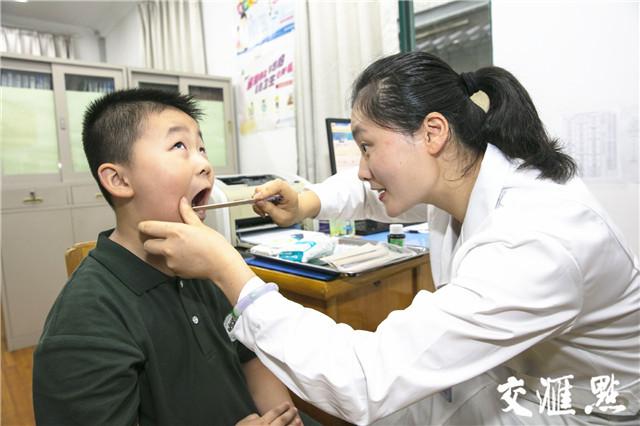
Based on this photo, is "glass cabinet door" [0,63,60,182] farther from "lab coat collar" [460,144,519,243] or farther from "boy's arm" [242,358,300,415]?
"lab coat collar" [460,144,519,243]

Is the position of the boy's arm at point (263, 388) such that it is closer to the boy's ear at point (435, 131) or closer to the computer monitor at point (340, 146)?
the boy's ear at point (435, 131)

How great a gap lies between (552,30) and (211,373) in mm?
1578

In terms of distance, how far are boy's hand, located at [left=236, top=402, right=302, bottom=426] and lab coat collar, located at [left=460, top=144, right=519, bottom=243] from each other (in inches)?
20.7

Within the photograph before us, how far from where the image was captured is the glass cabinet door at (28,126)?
2.52 metres

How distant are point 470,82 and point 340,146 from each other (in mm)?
936

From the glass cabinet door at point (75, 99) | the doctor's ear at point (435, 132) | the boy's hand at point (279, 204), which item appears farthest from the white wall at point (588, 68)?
the glass cabinet door at point (75, 99)

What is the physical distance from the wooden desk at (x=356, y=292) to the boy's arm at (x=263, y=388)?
0.78 ft

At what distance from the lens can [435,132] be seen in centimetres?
82

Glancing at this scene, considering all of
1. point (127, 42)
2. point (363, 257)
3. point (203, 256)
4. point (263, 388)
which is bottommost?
point (263, 388)

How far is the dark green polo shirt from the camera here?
0.64 meters

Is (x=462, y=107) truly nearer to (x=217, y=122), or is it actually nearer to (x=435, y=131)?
(x=435, y=131)

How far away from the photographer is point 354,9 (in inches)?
78.2

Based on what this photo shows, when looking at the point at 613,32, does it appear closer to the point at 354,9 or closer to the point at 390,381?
the point at 354,9

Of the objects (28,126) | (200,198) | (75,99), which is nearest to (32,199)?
(28,126)
